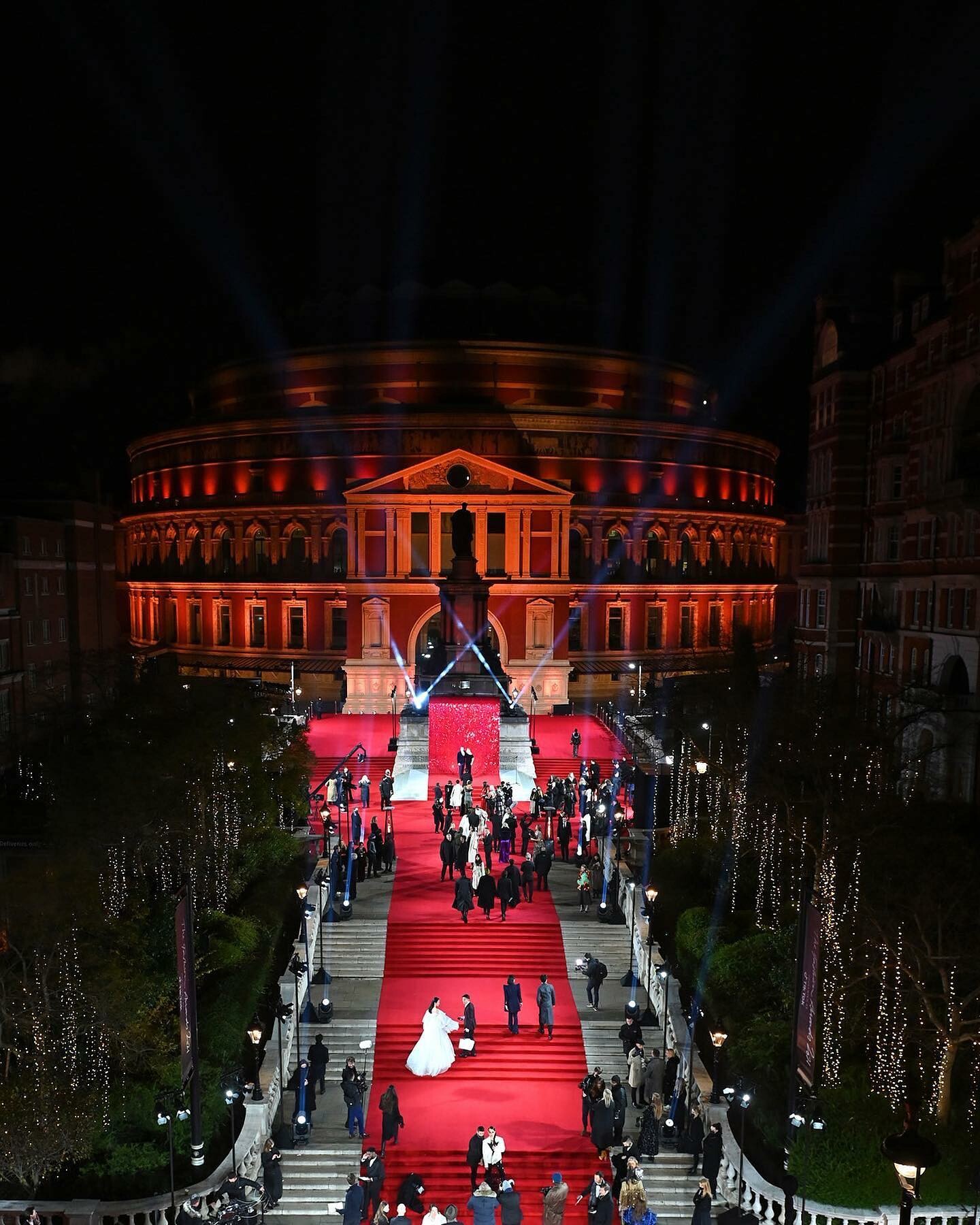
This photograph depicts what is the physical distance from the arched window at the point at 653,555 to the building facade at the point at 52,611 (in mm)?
35026

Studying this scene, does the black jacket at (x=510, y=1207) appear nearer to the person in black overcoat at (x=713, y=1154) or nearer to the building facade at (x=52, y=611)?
the person in black overcoat at (x=713, y=1154)

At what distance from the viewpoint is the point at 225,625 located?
67938 millimetres

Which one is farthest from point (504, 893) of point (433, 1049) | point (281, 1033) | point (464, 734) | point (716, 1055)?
point (464, 734)

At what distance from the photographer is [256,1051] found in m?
20.2

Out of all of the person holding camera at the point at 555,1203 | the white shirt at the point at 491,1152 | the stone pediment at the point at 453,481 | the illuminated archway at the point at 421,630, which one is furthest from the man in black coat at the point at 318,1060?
the stone pediment at the point at 453,481

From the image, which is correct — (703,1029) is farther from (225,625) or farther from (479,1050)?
(225,625)

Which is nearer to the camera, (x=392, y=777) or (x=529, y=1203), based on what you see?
(x=529, y=1203)

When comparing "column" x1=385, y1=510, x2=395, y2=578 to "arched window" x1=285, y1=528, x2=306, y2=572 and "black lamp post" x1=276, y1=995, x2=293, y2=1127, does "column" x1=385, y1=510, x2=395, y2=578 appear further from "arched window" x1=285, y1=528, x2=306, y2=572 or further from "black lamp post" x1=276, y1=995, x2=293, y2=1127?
"black lamp post" x1=276, y1=995, x2=293, y2=1127

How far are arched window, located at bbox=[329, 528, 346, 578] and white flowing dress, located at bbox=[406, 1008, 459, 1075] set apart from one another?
4656 cm

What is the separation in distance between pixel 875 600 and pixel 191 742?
103ft

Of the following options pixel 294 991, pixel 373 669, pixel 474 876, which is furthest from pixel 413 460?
pixel 294 991

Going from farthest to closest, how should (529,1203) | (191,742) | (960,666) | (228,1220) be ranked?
1. (960,666)
2. (191,742)
3. (529,1203)
4. (228,1220)

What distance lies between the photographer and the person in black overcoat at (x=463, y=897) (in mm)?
24406

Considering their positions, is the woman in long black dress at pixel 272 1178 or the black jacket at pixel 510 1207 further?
the woman in long black dress at pixel 272 1178
